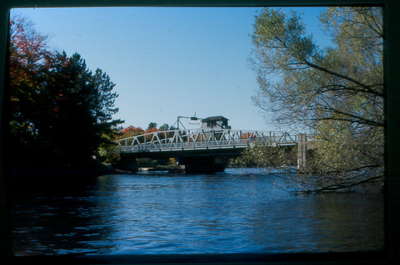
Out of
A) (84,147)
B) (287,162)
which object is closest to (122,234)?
(287,162)

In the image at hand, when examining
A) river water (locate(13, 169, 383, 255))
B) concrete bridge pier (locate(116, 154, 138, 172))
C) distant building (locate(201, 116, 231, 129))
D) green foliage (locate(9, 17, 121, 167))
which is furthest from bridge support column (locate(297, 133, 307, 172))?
concrete bridge pier (locate(116, 154, 138, 172))

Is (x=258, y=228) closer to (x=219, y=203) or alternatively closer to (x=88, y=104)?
(x=219, y=203)

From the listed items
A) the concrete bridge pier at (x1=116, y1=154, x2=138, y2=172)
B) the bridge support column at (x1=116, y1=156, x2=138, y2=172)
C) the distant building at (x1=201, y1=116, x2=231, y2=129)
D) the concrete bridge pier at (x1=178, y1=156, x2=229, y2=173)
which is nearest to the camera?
the distant building at (x1=201, y1=116, x2=231, y2=129)

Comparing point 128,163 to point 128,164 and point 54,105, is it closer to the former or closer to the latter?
point 128,164

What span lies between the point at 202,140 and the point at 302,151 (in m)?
4.70

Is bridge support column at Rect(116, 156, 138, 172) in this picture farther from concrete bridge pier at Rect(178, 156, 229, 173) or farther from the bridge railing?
concrete bridge pier at Rect(178, 156, 229, 173)

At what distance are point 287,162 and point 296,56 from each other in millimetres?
1527

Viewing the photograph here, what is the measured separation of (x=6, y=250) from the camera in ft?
6.22

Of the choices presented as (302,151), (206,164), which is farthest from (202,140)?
(302,151)

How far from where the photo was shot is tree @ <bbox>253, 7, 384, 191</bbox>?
470 cm

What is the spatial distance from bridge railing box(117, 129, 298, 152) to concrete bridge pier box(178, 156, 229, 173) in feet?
3.00

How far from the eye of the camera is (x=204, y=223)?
18.2 ft

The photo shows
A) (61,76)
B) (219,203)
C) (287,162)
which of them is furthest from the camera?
(61,76)

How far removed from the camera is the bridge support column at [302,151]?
529 centimetres
